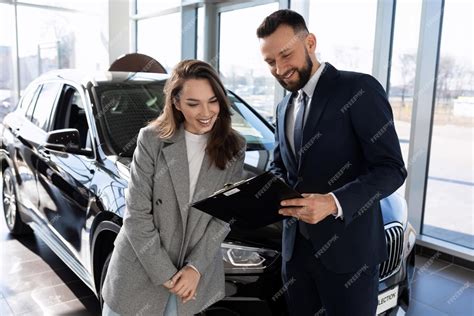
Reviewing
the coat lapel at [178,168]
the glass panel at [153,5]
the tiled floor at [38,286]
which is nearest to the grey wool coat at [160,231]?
the coat lapel at [178,168]

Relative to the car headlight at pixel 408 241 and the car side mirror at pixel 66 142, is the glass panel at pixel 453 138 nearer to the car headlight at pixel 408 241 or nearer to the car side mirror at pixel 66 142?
the car headlight at pixel 408 241

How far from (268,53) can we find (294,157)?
342 mm

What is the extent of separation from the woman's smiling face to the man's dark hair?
245mm

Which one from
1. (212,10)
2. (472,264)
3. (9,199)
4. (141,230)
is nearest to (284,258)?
(141,230)

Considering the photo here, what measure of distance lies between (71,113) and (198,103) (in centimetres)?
179

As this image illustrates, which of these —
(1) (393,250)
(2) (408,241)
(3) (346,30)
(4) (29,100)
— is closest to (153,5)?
(3) (346,30)

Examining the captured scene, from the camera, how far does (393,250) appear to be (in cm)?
201

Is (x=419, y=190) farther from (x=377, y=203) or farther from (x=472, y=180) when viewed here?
(x=377, y=203)

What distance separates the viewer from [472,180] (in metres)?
4.07

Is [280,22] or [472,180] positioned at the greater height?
[280,22]

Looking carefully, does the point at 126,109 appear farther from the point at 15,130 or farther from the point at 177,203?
the point at 15,130

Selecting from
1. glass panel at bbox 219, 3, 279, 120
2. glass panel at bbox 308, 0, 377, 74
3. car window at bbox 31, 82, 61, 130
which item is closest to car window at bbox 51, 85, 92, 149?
car window at bbox 31, 82, 61, 130

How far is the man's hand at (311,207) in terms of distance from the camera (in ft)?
4.02

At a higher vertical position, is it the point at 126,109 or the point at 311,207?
the point at 126,109
